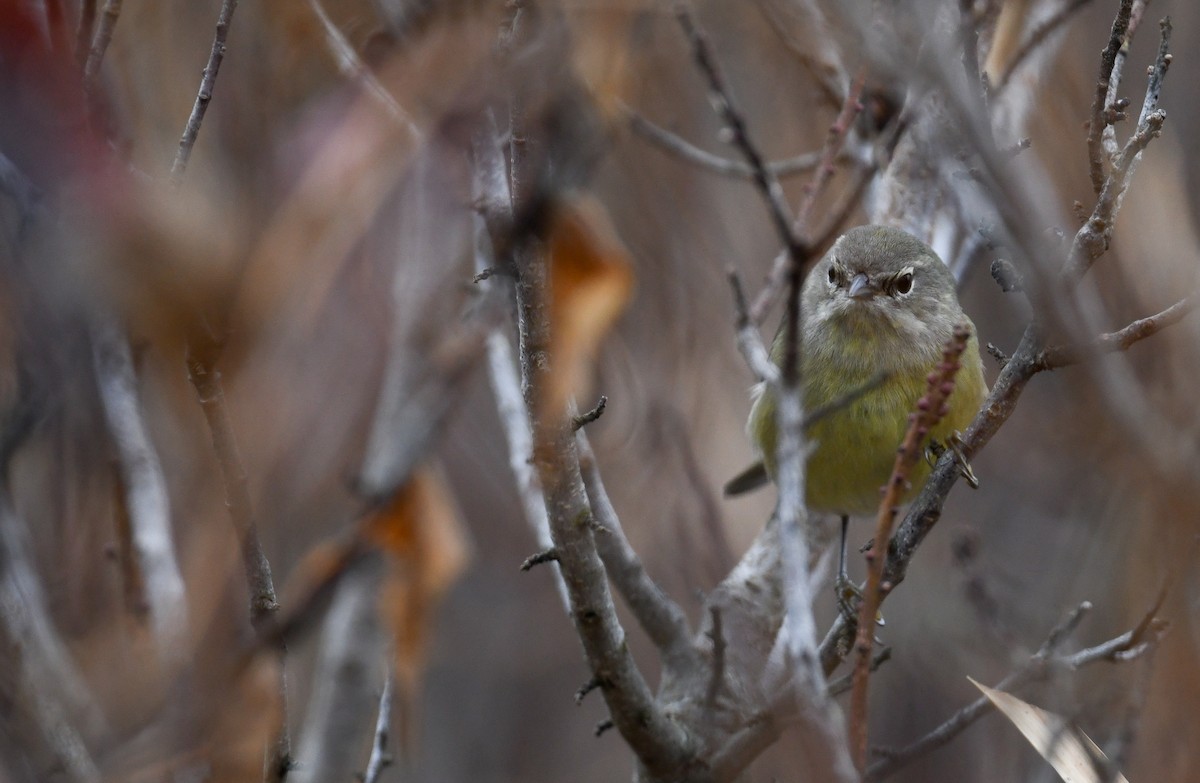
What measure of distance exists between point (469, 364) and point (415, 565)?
2.59ft

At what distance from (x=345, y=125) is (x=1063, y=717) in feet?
6.69

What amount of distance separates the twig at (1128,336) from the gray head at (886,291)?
5.19ft

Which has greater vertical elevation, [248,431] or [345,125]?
[345,125]

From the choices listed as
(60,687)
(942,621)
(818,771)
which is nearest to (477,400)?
(942,621)

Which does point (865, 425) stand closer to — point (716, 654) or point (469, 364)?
point (716, 654)

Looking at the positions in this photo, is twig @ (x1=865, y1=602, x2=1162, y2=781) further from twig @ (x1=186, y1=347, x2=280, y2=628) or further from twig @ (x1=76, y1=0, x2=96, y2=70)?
twig @ (x1=76, y1=0, x2=96, y2=70)

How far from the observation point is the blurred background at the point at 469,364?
2.06 meters

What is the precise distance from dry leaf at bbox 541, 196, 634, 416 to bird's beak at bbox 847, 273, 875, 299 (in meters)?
1.70

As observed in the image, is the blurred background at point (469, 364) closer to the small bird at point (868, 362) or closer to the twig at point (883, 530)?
the twig at point (883, 530)

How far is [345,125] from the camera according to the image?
264 cm

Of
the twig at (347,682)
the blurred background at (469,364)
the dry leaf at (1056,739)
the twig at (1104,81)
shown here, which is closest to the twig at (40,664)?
the blurred background at (469,364)

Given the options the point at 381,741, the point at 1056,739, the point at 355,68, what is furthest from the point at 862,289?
the point at 381,741

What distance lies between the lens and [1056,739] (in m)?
2.34

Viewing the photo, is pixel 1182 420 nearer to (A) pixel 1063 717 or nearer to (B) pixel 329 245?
(A) pixel 1063 717
